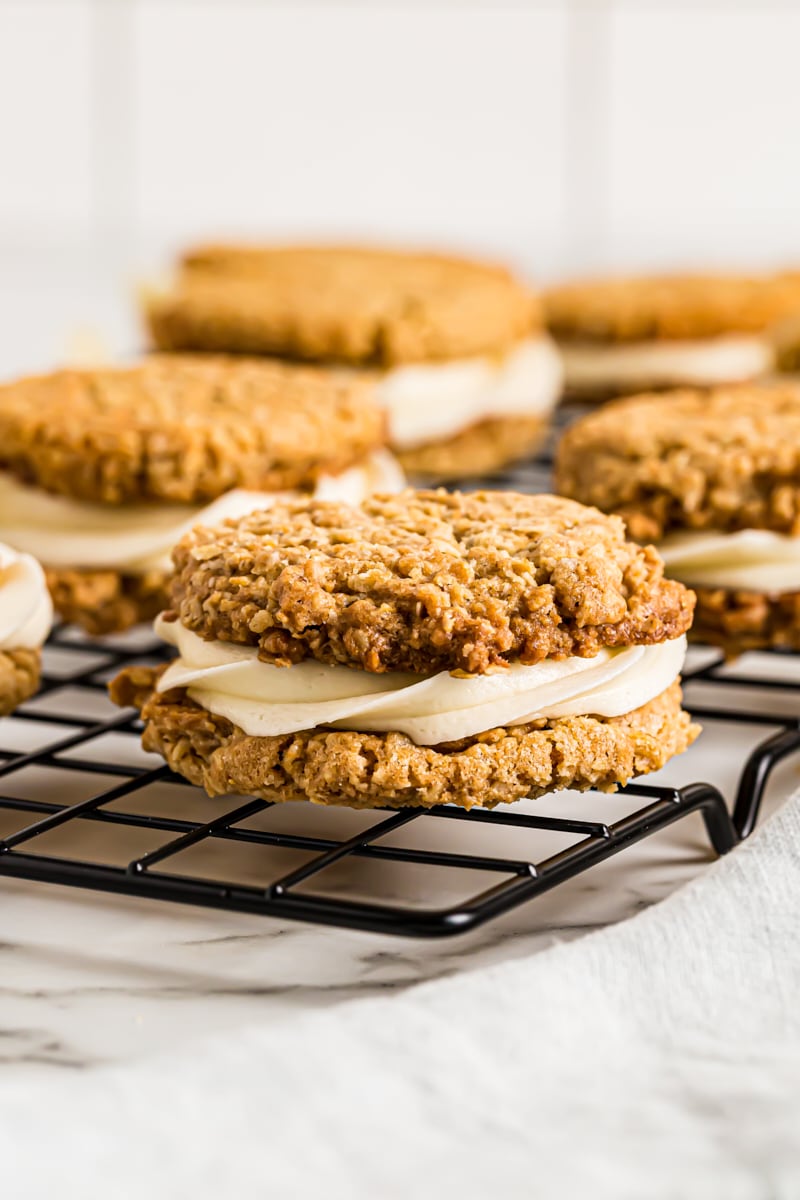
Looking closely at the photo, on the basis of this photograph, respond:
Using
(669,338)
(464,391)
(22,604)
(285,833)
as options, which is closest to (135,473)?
(22,604)

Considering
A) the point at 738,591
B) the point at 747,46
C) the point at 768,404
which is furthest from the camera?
the point at 747,46

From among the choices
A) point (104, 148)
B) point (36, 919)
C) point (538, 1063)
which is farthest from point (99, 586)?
point (104, 148)

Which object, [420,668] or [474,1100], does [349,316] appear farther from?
[474,1100]

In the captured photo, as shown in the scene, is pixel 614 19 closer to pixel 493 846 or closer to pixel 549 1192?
pixel 493 846

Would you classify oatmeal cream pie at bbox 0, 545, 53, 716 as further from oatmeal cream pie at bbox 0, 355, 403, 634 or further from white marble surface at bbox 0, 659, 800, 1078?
oatmeal cream pie at bbox 0, 355, 403, 634

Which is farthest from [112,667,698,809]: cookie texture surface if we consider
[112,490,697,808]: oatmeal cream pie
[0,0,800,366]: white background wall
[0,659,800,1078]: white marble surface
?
[0,0,800,366]: white background wall

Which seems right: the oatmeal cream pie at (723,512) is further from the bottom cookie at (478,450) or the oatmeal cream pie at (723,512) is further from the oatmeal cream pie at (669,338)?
the oatmeal cream pie at (669,338)
